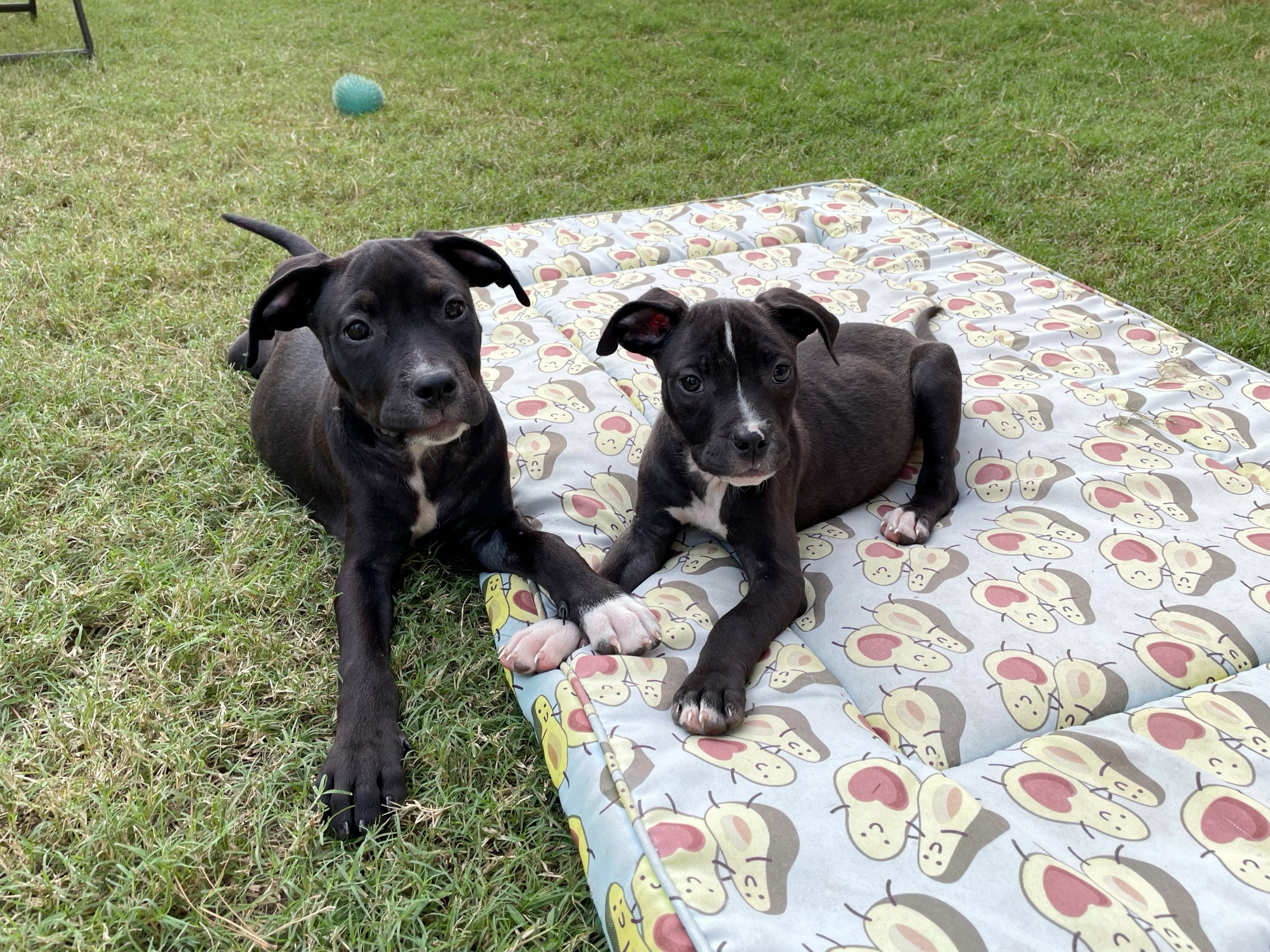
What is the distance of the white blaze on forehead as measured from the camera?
3.40 metres

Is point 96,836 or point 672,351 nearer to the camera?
point 96,836

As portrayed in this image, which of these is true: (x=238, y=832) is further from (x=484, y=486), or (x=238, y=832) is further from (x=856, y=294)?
(x=856, y=294)

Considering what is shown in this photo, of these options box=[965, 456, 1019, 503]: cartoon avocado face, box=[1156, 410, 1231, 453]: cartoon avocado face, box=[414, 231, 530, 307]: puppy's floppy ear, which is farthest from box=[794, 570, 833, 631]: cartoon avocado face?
box=[1156, 410, 1231, 453]: cartoon avocado face

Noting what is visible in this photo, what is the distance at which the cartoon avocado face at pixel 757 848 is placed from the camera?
8.13ft

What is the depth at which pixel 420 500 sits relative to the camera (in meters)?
3.82

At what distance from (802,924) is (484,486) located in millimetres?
2131

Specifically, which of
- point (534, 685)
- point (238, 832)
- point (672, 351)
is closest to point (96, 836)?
point (238, 832)

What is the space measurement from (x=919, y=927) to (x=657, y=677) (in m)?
1.18

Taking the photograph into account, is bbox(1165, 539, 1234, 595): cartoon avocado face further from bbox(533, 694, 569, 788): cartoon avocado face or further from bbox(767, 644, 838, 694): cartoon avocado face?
bbox(533, 694, 569, 788): cartoon avocado face

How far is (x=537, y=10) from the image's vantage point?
14023 mm

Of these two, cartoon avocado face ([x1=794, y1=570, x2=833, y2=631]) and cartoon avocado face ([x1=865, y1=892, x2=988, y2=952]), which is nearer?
cartoon avocado face ([x1=865, y1=892, x2=988, y2=952])

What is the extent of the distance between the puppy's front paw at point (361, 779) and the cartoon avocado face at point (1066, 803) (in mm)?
1883

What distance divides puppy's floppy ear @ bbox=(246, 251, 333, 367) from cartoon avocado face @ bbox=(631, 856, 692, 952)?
92.9 inches

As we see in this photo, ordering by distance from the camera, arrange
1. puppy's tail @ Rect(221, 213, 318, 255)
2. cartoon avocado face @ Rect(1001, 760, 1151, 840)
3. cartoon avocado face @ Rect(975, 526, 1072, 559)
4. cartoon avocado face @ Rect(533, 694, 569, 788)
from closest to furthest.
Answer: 1. cartoon avocado face @ Rect(1001, 760, 1151, 840)
2. cartoon avocado face @ Rect(533, 694, 569, 788)
3. cartoon avocado face @ Rect(975, 526, 1072, 559)
4. puppy's tail @ Rect(221, 213, 318, 255)
